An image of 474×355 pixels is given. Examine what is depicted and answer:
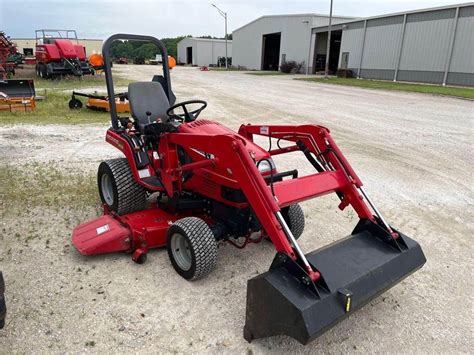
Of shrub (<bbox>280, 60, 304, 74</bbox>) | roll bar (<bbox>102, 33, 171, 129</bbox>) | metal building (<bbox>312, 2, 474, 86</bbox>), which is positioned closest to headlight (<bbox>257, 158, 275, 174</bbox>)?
roll bar (<bbox>102, 33, 171, 129</bbox>)

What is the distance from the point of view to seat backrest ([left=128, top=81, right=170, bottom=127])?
4.27 metres

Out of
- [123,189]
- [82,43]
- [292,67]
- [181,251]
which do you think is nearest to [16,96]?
[123,189]

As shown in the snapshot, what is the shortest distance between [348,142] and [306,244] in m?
4.91

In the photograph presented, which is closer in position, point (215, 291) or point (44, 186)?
point (215, 291)

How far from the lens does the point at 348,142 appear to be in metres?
8.35

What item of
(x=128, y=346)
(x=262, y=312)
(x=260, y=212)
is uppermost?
(x=260, y=212)

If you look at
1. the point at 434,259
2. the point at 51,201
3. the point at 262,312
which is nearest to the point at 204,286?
the point at 262,312

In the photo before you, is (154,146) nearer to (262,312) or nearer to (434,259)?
(262,312)

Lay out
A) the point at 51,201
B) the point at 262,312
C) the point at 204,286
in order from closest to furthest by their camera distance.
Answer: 1. the point at 262,312
2. the point at 204,286
3. the point at 51,201

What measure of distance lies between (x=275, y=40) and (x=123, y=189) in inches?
1808

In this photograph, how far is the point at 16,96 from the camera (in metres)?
11.4

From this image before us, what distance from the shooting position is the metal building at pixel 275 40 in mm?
37625

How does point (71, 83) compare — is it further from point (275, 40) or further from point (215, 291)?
point (275, 40)

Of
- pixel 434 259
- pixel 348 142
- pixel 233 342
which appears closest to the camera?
pixel 233 342
